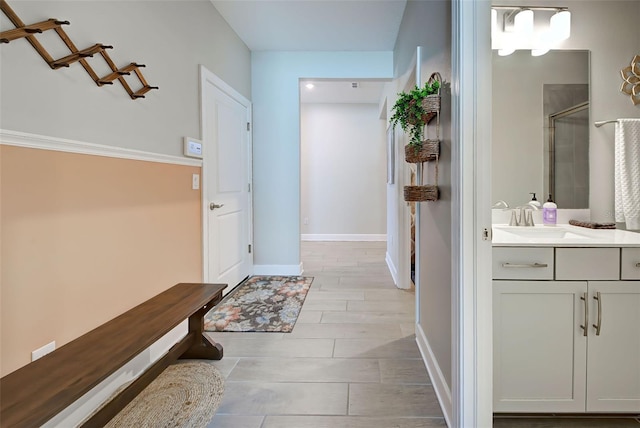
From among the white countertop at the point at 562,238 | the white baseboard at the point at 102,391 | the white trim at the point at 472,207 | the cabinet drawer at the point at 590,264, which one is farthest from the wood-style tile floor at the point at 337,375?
the white countertop at the point at 562,238

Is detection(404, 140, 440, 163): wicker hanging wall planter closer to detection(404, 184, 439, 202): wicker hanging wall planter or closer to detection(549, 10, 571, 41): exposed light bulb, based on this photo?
detection(404, 184, 439, 202): wicker hanging wall planter

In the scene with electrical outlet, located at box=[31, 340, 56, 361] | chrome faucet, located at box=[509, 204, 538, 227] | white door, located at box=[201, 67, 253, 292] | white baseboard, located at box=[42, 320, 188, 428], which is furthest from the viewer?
white door, located at box=[201, 67, 253, 292]

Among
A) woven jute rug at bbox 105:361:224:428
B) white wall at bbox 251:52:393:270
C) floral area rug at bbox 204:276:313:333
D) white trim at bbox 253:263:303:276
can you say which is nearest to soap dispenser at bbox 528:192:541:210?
floral area rug at bbox 204:276:313:333

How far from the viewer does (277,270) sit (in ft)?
13.4

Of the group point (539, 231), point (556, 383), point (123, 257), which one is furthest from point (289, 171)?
point (556, 383)

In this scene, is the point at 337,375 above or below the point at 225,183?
below

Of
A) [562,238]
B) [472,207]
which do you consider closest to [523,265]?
[472,207]

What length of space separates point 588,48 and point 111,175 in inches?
Result: 105

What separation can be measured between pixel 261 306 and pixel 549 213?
218 centimetres

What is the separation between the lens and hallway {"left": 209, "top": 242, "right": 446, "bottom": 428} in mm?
1570

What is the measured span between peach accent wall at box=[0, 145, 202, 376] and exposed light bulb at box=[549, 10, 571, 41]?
242 cm

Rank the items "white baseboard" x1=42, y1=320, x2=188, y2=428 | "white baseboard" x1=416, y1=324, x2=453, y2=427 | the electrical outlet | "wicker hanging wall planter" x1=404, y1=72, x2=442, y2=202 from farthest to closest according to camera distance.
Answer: "wicker hanging wall planter" x1=404, y1=72, x2=442, y2=202 → "white baseboard" x1=416, y1=324, x2=453, y2=427 → "white baseboard" x1=42, y1=320, x2=188, y2=428 → the electrical outlet

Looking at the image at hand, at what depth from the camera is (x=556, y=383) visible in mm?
1498

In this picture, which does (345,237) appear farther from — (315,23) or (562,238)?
(562,238)
